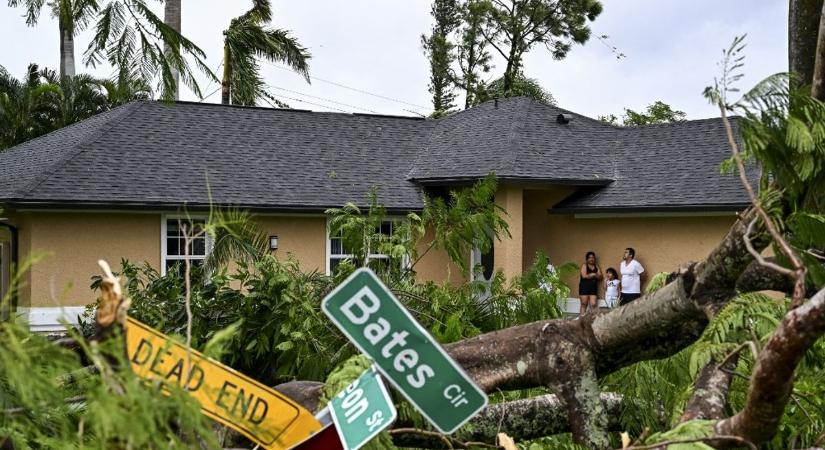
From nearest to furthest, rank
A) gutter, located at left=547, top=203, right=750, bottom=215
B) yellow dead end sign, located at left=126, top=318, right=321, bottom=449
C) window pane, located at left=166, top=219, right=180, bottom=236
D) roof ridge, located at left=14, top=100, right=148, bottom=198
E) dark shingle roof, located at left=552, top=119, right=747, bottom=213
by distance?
yellow dead end sign, located at left=126, top=318, right=321, bottom=449
roof ridge, located at left=14, top=100, right=148, bottom=198
gutter, located at left=547, top=203, right=750, bottom=215
dark shingle roof, located at left=552, top=119, right=747, bottom=213
window pane, located at left=166, top=219, right=180, bottom=236

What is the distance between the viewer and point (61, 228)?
50.0ft

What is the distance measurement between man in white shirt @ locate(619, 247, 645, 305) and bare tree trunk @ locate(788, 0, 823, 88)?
40.8 feet

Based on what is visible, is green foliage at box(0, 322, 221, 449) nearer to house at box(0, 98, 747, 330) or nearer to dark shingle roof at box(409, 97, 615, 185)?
house at box(0, 98, 747, 330)

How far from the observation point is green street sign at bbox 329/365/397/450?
6.40 feet

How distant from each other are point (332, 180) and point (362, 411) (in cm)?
1589

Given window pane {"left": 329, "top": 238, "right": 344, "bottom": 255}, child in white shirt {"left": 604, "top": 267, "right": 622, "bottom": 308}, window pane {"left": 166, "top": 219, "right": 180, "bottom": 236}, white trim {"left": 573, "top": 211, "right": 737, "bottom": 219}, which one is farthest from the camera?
window pane {"left": 329, "top": 238, "right": 344, "bottom": 255}

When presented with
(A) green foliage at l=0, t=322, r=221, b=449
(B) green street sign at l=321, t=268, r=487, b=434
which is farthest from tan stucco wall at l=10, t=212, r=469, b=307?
(A) green foliage at l=0, t=322, r=221, b=449

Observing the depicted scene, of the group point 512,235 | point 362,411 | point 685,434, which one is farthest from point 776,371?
point 512,235

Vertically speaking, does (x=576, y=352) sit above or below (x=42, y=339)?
below

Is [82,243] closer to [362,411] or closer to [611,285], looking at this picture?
[611,285]

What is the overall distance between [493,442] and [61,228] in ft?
43.4

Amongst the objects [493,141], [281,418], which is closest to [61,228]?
[493,141]

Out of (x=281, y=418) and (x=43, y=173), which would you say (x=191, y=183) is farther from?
(x=281, y=418)

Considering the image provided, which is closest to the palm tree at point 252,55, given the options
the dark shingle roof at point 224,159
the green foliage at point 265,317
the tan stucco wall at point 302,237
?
the dark shingle roof at point 224,159
